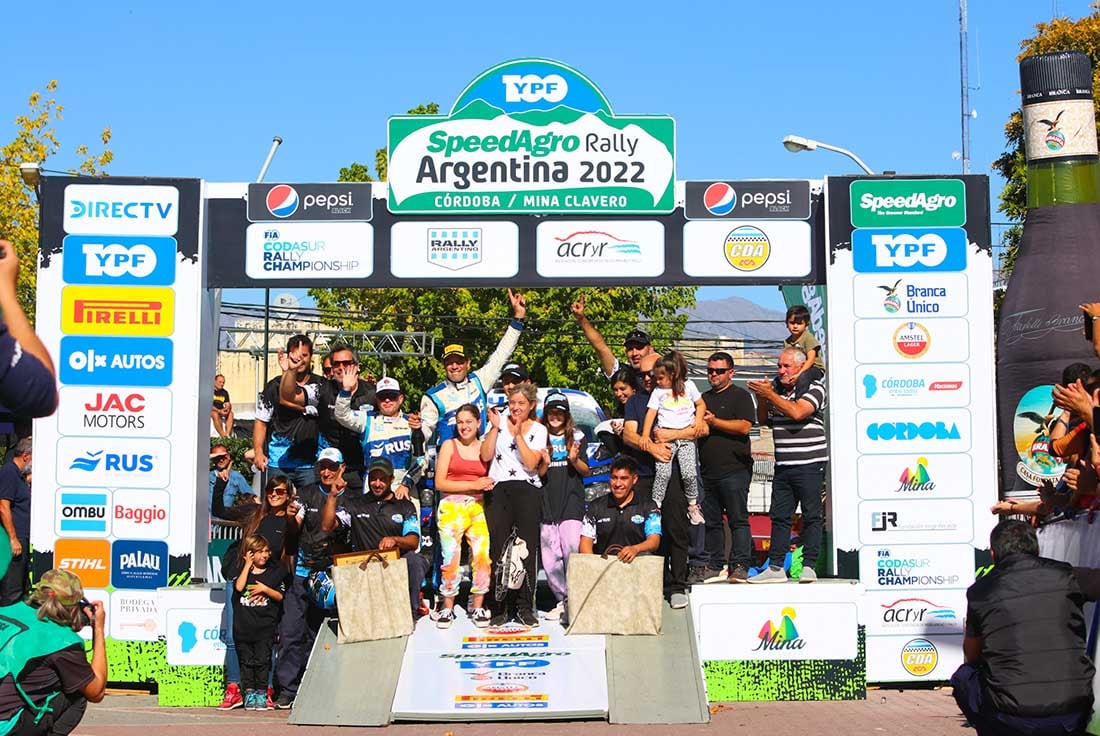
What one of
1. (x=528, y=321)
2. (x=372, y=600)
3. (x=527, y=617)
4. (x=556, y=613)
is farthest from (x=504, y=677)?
(x=528, y=321)

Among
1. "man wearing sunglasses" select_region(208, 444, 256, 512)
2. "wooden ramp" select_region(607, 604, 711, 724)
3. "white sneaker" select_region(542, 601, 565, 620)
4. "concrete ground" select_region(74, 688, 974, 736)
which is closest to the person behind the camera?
"concrete ground" select_region(74, 688, 974, 736)

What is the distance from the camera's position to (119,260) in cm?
1228

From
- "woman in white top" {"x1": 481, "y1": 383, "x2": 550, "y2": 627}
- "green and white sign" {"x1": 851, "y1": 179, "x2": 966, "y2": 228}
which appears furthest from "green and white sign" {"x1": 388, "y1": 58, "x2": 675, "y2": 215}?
"woman in white top" {"x1": 481, "y1": 383, "x2": 550, "y2": 627}

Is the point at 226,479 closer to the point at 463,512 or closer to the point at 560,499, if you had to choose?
the point at 463,512

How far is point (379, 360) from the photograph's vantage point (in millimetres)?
35625

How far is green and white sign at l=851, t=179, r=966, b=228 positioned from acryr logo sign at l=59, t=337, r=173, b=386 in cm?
639

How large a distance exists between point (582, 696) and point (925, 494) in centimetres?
380

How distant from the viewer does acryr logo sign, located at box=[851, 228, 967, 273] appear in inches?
483

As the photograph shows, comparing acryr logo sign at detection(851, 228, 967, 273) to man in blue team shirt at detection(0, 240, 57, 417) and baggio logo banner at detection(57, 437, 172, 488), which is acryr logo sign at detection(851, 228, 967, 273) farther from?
man in blue team shirt at detection(0, 240, 57, 417)

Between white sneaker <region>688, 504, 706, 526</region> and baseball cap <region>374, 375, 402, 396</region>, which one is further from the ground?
baseball cap <region>374, 375, 402, 396</region>

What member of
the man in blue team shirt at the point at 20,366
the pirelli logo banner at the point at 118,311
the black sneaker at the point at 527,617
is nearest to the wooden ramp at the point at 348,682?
the black sneaker at the point at 527,617

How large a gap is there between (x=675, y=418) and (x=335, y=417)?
3057 mm

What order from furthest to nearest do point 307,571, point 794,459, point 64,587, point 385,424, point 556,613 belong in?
point 794,459, point 385,424, point 556,613, point 307,571, point 64,587

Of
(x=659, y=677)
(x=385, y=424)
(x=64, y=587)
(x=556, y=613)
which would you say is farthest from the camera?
(x=385, y=424)
